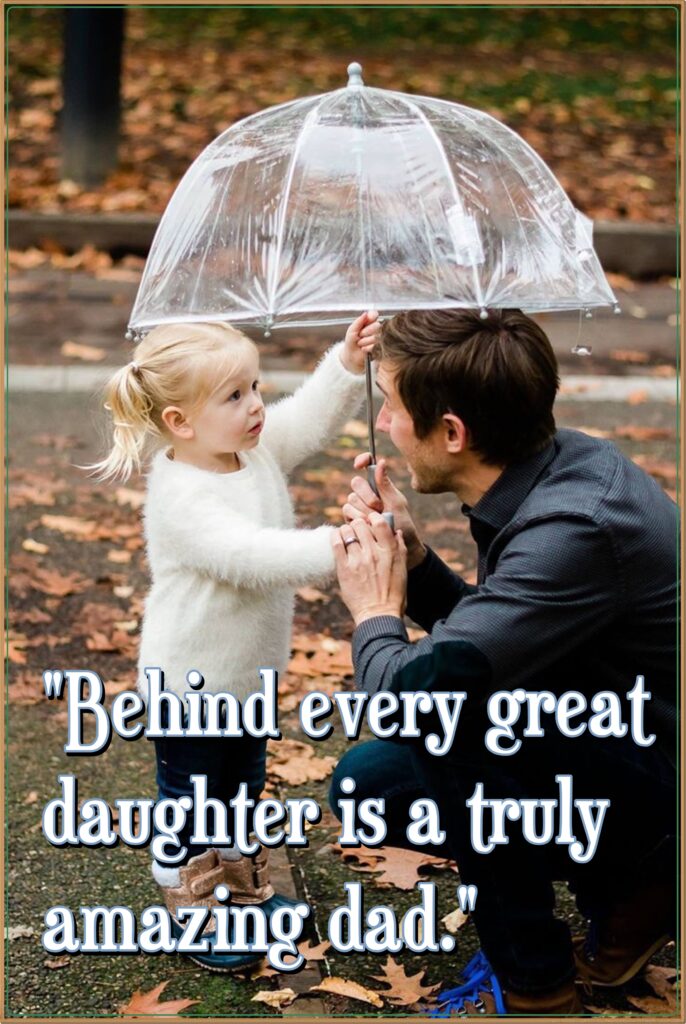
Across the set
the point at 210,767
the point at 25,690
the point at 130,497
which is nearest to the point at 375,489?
the point at 210,767

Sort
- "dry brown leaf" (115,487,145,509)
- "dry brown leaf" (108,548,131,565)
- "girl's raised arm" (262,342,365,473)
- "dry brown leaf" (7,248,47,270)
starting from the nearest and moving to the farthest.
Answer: "girl's raised arm" (262,342,365,473) → "dry brown leaf" (108,548,131,565) → "dry brown leaf" (115,487,145,509) → "dry brown leaf" (7,248,47,270)

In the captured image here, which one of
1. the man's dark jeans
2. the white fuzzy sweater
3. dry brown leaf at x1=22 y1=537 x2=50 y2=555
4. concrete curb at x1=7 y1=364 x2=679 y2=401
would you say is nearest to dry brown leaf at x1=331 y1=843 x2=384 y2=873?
the man's dark jeans

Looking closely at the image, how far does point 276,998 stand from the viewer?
2766 millimetres

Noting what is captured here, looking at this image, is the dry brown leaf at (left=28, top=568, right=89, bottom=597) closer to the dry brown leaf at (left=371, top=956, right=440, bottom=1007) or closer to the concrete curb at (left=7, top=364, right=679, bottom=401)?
the concrete curb at (left=7, top=364, right=679, bottom=401)

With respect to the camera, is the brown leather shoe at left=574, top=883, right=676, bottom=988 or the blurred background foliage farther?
the blurred background foliage

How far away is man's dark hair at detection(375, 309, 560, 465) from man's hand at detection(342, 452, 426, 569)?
190mm

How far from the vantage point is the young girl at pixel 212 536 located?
8.78ft

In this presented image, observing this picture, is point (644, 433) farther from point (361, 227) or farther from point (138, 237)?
point (138, 237)

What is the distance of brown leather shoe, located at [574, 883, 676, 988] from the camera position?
2.71m

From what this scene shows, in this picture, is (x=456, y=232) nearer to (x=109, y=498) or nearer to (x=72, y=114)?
(x=109, y=498)

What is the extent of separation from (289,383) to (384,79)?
20.1ft

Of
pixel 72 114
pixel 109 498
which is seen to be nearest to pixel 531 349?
pixel 109 498

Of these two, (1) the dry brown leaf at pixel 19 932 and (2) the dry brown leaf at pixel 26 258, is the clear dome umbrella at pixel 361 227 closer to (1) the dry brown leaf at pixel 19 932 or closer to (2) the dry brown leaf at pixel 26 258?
(1) the dry brown leaf at pixel 19 932

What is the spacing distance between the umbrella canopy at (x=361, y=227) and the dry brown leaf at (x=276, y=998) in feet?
4.40
